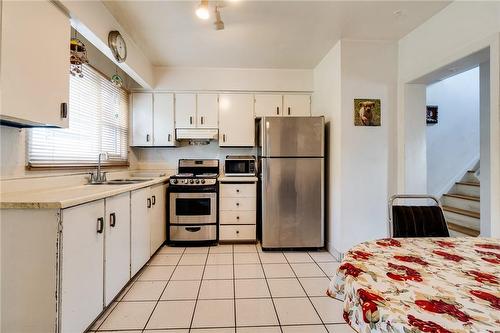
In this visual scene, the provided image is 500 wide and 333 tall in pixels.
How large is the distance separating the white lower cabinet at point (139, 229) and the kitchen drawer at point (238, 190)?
1.01 meters

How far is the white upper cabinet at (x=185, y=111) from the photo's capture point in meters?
3.70

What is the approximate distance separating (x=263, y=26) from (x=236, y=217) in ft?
7.72

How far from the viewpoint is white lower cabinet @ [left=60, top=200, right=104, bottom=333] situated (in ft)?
4.45

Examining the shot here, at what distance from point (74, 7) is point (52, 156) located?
116 cm

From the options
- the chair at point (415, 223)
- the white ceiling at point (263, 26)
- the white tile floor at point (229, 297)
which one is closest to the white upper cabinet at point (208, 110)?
the white ceiling at point (263, 26)

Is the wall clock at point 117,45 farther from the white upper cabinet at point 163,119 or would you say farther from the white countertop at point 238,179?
the white countertop at point 238,179

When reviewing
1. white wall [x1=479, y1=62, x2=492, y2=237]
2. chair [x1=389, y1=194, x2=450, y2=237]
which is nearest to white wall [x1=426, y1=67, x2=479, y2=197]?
white wall [x1=479, y1=62, x2=492, y2=237]

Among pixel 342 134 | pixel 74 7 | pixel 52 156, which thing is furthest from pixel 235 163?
pixel 74 7

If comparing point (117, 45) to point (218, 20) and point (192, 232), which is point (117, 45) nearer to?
point (218, 20)

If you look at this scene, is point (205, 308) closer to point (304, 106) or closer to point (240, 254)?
point (240, 254)

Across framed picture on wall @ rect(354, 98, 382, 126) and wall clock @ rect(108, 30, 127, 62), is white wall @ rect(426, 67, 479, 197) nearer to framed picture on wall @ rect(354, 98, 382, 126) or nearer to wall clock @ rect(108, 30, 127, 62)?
framed picture on wall @ rect(354, 98, 382, 126)

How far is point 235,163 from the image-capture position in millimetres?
3639

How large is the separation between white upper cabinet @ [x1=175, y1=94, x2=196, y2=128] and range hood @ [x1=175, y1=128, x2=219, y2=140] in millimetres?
68

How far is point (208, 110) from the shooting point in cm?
373
